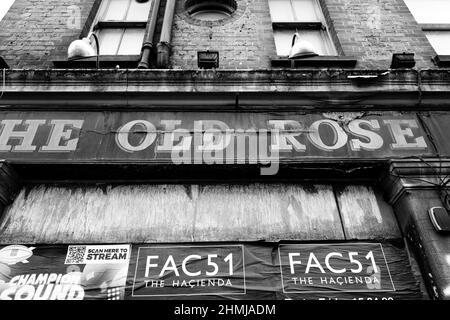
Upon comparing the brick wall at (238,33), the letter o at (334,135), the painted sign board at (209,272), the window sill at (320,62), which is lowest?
the painted sign board at (209,272)

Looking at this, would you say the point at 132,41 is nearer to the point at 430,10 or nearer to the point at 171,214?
the point at 171,214

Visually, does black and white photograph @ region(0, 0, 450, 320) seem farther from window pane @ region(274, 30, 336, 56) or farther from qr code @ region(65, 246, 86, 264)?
window pane @ region(274, 30, 336, 56)

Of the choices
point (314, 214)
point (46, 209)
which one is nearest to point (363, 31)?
point (314, 214)

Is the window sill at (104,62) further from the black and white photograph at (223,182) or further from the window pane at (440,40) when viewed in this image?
the window pane at (440,40)

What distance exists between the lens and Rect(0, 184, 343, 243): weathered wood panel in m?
4.07

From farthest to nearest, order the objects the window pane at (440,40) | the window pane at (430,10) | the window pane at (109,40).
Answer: the window pane at (430,10), the window pane at (440,40), the window pane at (109,40)

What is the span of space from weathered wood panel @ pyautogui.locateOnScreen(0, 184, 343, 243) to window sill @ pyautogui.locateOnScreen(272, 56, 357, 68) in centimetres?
210

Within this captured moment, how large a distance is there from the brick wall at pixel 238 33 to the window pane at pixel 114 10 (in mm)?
295

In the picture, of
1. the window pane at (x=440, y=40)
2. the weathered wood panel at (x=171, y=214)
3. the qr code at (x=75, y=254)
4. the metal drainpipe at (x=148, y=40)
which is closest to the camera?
the qr code at (x=75, y=254)

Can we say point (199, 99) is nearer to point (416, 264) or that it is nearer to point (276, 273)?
point (276, 273)

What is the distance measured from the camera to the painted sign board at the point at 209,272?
11.9 ft

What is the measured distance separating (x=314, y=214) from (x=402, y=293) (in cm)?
120

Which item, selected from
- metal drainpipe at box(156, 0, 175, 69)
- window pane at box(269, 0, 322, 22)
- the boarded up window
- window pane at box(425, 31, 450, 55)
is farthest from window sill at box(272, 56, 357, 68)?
the boarded up window

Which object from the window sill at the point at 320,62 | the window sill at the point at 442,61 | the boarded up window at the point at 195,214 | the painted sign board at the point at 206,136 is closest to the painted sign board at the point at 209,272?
the boarded up window at the point at 195,214
